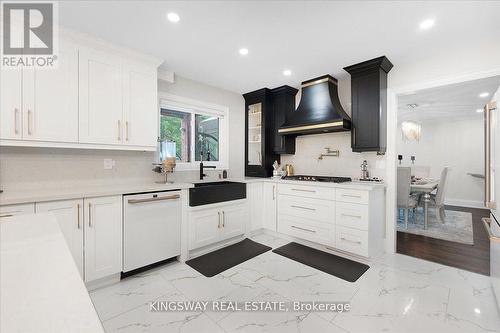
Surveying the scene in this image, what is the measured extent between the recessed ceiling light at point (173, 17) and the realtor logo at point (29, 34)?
0.87 meters

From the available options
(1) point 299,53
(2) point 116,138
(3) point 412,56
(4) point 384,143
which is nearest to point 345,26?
(1) point 299,53

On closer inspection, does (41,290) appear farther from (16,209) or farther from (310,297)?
(310,297)

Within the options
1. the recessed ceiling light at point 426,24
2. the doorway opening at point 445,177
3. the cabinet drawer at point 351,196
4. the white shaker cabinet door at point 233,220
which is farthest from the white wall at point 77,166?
the doorway opening at point 445,177

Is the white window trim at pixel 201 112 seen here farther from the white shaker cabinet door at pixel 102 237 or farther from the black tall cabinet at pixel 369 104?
the black tall cabinet at pixel 369 104

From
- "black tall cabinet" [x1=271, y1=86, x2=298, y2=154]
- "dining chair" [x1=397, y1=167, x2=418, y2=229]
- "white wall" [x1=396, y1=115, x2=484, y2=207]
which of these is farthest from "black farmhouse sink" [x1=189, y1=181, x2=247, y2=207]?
"white wall" [x1=396, y1=115, x2=484, y2=207]

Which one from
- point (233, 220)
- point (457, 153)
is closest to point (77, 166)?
point (233, 220)

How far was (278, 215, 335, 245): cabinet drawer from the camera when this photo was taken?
296 centimetres

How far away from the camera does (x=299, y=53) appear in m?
2.65

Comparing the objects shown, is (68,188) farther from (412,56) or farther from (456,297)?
(412,56)

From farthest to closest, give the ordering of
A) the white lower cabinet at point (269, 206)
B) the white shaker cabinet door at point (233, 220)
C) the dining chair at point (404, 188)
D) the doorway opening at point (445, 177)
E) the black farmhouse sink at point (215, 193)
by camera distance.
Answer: the dining chair at point (404, 188)
the white lower cabinet at point (269, 206)
the white shaker cabinet door at point (233, 220)
the doorway opening at point (445, 177)
the black farmhouse sink at point (215, 193)

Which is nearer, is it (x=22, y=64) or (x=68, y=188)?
(x=22, y=64)

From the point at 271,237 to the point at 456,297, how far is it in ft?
7.20

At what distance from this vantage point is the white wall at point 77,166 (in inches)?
84.8

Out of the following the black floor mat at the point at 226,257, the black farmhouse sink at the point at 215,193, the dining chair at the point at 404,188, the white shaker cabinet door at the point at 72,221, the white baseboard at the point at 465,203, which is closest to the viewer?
the white shaker cabinet door at the point at 72,221
